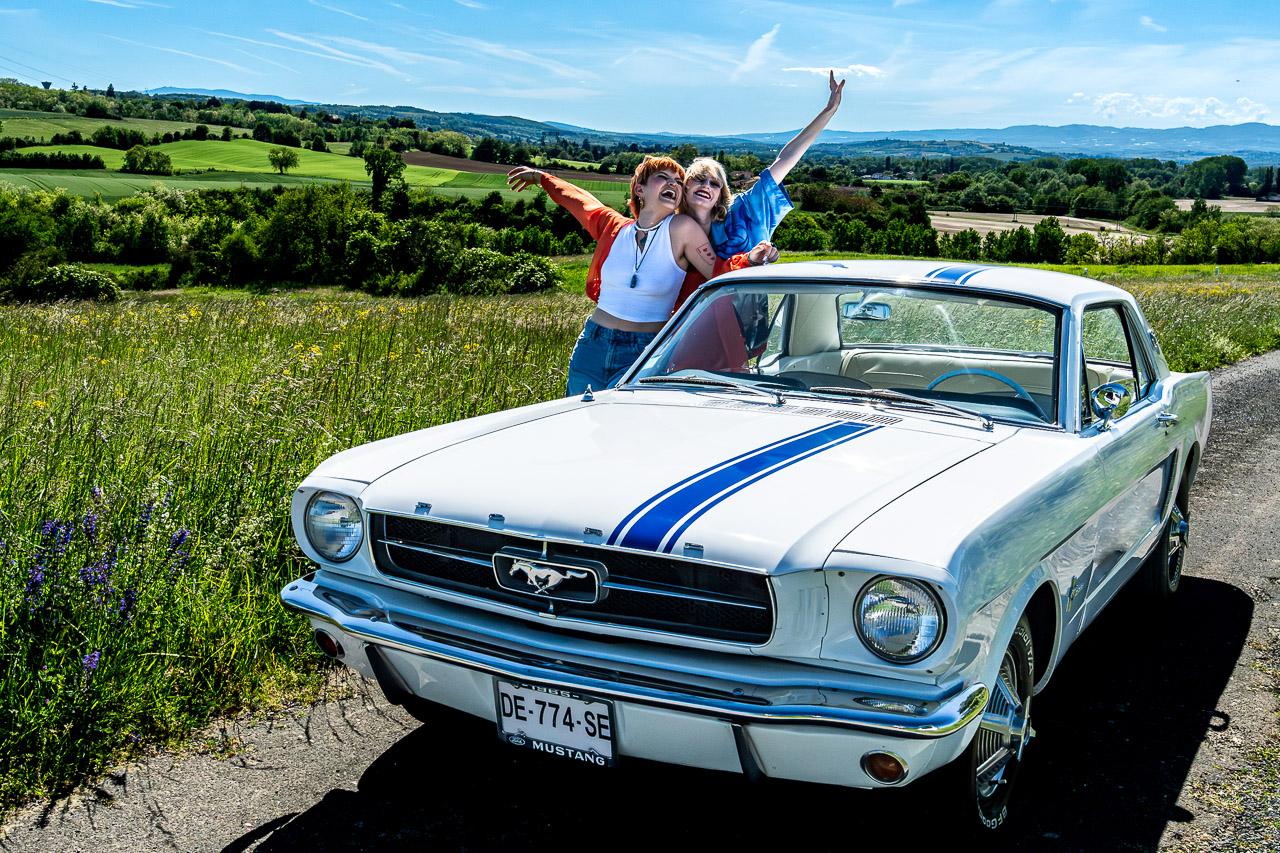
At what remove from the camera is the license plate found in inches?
102

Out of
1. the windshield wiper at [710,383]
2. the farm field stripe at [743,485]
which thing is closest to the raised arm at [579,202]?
the windshield wiper at [710,383]

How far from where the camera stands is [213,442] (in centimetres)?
481

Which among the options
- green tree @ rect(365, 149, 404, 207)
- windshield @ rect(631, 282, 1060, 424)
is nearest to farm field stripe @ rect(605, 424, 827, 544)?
windshield @ rect(631, 282, 1060, 424)

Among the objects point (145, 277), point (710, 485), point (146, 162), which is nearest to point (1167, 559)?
point (710, 485)

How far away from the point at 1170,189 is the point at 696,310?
128m

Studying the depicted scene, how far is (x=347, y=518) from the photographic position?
123 inches

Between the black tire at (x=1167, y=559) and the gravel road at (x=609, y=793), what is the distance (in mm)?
757

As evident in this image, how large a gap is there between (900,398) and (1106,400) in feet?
2.22

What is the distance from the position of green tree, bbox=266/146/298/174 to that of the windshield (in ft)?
328

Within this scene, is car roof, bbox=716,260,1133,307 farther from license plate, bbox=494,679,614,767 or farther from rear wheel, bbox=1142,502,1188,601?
license plate, bbox=494,679,614,767

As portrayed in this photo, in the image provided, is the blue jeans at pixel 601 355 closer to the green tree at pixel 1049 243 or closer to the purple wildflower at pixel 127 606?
the purple wildflower at pixel 127 606

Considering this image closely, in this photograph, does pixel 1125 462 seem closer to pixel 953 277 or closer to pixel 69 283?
pixel 953 277

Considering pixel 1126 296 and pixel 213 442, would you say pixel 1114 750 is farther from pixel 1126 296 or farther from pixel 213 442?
pixel 213 442

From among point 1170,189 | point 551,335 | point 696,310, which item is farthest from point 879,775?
point 1170,189
